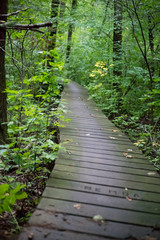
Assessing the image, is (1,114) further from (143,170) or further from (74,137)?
(143,170)

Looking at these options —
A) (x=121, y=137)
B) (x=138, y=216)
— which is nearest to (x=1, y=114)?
(x=121, y=137)

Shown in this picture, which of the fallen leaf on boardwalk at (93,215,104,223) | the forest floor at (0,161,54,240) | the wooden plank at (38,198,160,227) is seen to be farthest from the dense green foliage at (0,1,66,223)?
the fallen leaf on boardwalk at (93,215,104,223)

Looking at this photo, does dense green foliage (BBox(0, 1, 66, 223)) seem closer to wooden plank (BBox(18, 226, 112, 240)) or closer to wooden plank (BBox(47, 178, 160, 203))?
wooden plank (BBox(47, 178, 160, 203))

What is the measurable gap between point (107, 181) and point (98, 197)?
0.40 m

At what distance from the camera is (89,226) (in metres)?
1.72

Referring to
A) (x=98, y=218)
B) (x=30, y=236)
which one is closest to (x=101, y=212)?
(x=98, y=218)

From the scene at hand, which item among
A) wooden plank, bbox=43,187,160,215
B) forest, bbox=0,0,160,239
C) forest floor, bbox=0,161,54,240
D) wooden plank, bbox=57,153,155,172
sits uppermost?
forest, bbox=0,0,160,239

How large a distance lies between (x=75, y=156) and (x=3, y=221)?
1.43 metres

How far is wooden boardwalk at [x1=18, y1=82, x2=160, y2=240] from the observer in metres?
1.67

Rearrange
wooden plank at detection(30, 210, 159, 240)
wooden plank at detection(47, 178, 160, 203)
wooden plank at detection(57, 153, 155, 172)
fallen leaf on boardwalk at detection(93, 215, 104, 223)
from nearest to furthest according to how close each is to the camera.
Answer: wooden plank at detection(30, 210, 159, 240), fallen leaf on boardwalk at detection(93, 215, 104, 223), wooden plank at detection(47, 178, 160, 203), wooden plank at detection(57, 153, 155, 172)

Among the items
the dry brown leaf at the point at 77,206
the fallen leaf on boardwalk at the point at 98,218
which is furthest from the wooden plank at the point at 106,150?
the fallen leaf on boardwalk at the point at 98,218

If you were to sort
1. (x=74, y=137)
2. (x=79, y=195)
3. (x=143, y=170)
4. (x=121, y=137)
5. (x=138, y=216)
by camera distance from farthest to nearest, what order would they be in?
(x=121, y=137), (x=74, y=137), (x=143, y=170), (x=79, y=195), (x=138, y=216)

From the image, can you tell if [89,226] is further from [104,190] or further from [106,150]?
[106,150]

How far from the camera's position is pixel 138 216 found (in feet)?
6.24
